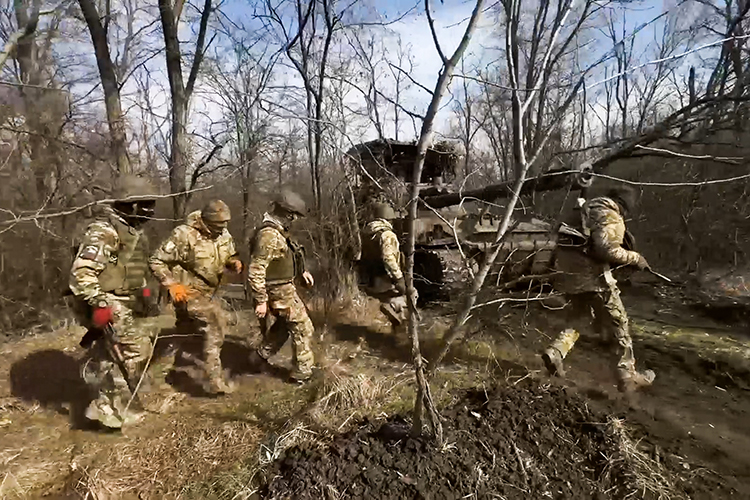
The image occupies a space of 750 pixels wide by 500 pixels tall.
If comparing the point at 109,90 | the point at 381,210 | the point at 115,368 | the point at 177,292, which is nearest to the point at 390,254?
the point at 381,210

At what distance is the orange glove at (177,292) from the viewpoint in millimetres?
4641

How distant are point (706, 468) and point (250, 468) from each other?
10.1 feet

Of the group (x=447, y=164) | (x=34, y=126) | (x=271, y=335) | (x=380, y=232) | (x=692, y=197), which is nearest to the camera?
(x=271, y=335)

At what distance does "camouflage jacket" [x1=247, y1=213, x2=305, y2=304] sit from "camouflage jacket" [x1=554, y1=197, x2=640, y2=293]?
9.26 ft

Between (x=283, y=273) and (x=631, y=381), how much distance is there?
364 centimetres

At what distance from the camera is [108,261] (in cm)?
424

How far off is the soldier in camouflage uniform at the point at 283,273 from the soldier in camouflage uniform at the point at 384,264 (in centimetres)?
104

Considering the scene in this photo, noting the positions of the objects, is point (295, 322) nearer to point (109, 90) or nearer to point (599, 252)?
point (599, 252)

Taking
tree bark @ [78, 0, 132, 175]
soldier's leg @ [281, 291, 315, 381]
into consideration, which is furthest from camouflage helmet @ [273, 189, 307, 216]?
tree bark @ [78, 0, 132, 175]

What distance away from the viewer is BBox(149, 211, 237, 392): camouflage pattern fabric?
4.89 meters

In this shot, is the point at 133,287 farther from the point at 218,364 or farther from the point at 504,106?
the point at 504,106

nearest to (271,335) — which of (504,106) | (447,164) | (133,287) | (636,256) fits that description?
(133,287)

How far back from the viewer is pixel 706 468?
3.45 metres

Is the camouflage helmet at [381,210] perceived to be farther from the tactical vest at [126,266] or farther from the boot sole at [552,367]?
the tactical vest at [126,266]
